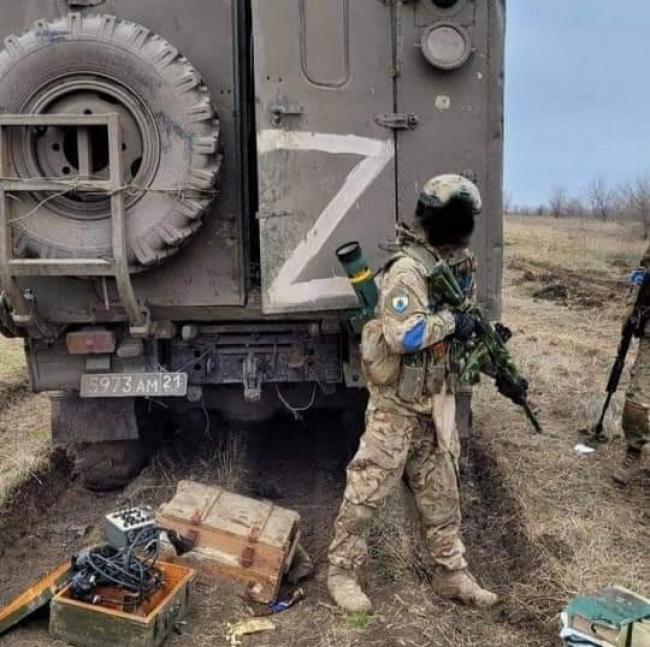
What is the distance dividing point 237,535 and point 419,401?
1.01 meters

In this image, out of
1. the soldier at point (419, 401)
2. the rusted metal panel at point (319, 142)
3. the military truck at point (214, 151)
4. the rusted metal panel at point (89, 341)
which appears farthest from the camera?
the rusted metal panel at point (89, 341)

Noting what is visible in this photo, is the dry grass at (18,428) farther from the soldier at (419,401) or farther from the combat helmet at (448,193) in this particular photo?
the combat helmet at (448,193)

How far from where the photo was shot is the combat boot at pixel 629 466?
214 inches

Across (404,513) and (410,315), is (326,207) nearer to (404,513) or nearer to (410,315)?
(410,315)

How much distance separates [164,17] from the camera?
451 cm

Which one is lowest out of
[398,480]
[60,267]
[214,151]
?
[398,480]

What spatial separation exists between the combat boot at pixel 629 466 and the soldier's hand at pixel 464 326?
84.5 inches

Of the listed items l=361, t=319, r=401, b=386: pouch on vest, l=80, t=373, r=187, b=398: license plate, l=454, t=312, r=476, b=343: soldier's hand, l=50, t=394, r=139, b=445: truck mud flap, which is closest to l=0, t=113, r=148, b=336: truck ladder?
l=80, t=373, r=187, b=398: license plate

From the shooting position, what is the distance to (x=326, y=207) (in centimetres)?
439

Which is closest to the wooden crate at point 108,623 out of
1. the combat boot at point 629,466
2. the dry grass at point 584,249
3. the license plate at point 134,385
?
the license plate at point 134,385

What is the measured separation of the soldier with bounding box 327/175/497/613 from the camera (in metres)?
3.70

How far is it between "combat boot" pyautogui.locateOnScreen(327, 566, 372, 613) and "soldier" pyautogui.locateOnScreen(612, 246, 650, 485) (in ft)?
7.03

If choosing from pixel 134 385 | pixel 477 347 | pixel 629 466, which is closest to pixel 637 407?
pixel 629 466

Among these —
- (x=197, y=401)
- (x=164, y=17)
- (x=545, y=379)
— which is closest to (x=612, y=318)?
(x=545, y=379)
